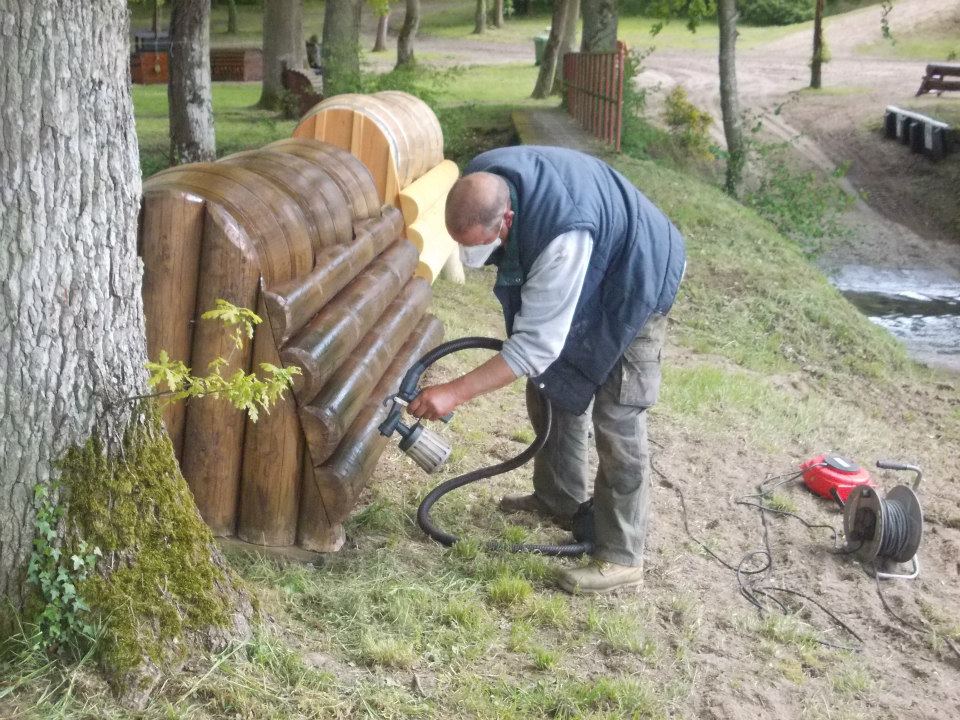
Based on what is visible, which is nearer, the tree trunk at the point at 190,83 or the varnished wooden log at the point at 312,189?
the varnished wooden log at the point at 312,189

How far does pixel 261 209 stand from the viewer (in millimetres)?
4500

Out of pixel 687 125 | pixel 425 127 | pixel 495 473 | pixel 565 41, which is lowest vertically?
pixel 495 473

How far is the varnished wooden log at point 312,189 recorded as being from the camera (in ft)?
16.5

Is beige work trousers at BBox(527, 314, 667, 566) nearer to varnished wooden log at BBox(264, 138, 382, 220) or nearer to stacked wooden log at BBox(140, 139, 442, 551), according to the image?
stacked wooden log at BBox(140, 139, 442, 551)

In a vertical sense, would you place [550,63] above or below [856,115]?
above

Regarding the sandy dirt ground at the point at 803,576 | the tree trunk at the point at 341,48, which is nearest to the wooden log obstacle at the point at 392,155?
the sandy dirt ground at the point at 803,576

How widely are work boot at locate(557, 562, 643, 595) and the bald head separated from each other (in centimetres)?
160

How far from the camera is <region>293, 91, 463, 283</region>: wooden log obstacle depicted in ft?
24.9

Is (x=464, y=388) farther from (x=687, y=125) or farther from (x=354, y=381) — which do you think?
(x=687, y=125)

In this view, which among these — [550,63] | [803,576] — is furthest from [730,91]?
[803,576]

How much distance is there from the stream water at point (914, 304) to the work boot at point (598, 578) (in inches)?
350

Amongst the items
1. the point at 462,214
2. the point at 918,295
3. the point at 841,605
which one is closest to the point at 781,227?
the point at 918,295

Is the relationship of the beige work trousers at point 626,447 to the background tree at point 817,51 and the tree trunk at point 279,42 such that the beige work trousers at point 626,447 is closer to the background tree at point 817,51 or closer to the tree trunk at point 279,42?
the tree trunk at point 279,42

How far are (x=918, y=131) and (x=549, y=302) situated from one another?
21199 millimetres
